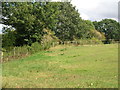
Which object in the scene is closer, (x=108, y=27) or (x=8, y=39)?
(x=8, y=39)


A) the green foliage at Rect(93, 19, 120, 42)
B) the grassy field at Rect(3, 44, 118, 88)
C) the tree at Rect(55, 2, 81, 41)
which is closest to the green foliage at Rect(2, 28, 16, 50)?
the grassy field at Rect(3, 44, 118, 88)

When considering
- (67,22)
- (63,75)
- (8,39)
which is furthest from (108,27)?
(63,75)

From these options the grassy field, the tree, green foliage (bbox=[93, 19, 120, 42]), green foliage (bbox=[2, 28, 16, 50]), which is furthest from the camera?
green foliage (bbox=[93, 19, 120, 42])

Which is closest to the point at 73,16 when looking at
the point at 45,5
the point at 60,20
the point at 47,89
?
the point at 60,20

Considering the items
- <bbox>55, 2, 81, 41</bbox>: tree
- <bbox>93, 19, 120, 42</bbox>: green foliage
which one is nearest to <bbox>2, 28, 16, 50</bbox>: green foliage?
<bbox>55, 2, 81, 41</bbox>: tree

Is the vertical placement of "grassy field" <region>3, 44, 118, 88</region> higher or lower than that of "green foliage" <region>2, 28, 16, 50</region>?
lower

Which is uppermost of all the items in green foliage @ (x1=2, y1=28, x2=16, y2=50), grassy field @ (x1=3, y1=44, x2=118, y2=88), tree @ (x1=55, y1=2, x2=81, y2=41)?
tree @ (x1=55, y1=2, x2=81, y2=41)

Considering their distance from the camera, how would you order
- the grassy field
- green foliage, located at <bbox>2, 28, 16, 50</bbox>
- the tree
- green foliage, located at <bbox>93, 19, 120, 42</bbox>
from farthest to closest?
green foliage, located at <bbox>93, 19, 120, 42</bbox>
the tree
green foliage, located at <bbox>2, 28, 16, 50</bbox>
the grassy field

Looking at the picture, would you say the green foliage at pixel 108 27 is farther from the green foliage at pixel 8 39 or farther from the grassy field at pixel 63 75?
the grassy field at pixel 63 75

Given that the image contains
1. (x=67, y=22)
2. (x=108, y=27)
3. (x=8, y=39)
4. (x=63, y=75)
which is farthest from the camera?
(x=108, y=27)

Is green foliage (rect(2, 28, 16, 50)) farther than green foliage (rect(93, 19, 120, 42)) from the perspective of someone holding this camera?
No

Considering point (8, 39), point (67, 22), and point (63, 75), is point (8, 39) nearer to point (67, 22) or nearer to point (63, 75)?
point (63, 75)

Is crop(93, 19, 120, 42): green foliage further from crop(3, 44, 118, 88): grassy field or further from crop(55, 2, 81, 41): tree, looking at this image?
crop(3, 44, 118, 88): grassy field

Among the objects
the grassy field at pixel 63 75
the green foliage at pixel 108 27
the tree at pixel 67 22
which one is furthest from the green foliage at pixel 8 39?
the green foliage at pixel 108 27
